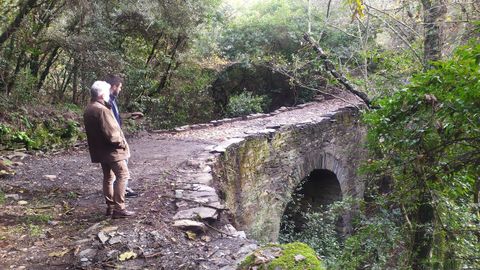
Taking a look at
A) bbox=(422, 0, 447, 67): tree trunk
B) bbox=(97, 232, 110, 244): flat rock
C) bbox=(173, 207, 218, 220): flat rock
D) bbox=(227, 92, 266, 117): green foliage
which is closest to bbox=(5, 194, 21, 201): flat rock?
bbox=(97, 232, 110, 244): flat rock

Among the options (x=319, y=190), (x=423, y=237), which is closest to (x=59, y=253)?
(x=423, y=237)

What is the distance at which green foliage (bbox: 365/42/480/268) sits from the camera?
2.77 metres

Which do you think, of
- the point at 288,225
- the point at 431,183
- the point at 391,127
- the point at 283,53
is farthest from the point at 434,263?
the point at 283,53

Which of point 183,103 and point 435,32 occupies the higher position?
point 435,32

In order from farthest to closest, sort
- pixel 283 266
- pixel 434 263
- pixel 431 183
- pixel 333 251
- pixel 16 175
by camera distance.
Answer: pixel 333 251
pixel 16 175
pixel 434 263
pixel 431 183
pixel 283 266

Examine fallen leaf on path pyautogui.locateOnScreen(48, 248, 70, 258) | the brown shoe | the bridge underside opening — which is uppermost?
the brown shoe

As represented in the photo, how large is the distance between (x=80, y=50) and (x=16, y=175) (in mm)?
3258

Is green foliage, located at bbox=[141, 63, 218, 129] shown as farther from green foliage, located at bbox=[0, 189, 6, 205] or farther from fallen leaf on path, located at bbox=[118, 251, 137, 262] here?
fallen leaf on path, located at bbox=[118, 251, 137, 262]

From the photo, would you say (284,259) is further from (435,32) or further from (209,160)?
(435,32)

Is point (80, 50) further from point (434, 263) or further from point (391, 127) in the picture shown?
point (434, 263)

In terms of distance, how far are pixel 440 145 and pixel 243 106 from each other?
36.6 ft

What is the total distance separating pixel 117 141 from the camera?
13.3 ft

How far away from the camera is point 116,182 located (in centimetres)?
413

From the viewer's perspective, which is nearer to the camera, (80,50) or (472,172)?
(472,172)
